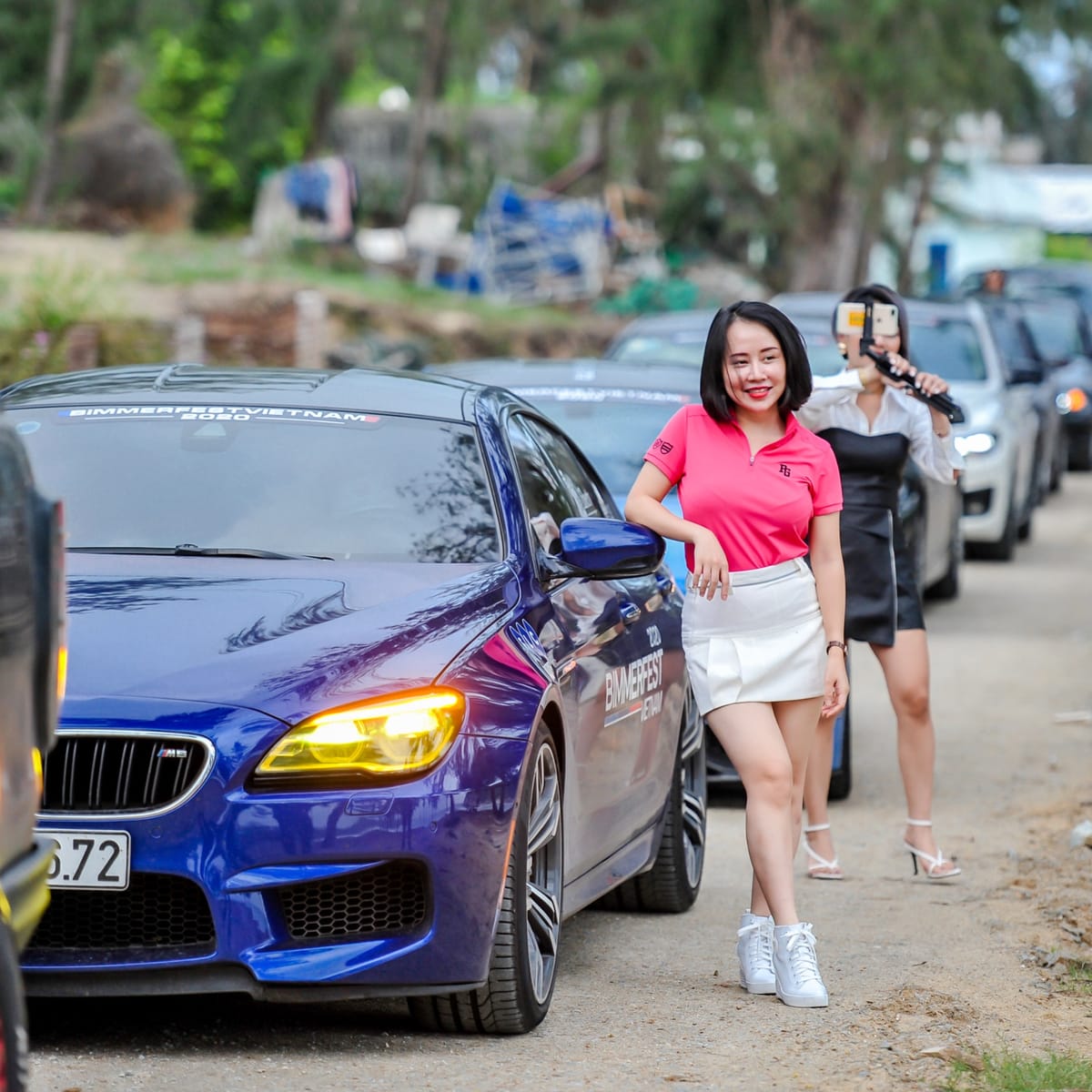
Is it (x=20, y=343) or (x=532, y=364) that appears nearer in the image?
(x=532, y=364)

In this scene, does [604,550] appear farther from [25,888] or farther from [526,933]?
[25,888]

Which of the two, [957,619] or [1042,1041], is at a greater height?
[1042,1041]

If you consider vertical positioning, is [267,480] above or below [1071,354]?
above

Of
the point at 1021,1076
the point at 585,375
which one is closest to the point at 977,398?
the point at 585,375

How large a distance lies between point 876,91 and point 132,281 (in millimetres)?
11625

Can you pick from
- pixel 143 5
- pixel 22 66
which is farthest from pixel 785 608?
pixel 22 66

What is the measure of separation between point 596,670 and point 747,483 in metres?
0.64

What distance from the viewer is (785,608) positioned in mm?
5840

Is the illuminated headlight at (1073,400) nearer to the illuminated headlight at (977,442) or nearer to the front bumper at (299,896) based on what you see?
the illuminated headlight at (977,442)

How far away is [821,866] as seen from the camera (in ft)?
25.3

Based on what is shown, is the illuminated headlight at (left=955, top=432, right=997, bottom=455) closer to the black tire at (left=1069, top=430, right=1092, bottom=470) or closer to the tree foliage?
the black tire at (left=1069, top=430, right=1092, bottom=470)

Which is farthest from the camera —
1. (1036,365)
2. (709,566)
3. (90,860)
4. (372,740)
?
(1036,365)

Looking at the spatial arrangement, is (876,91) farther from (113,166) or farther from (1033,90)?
(113,166)

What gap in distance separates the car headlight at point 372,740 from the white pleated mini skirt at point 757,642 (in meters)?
1.10
